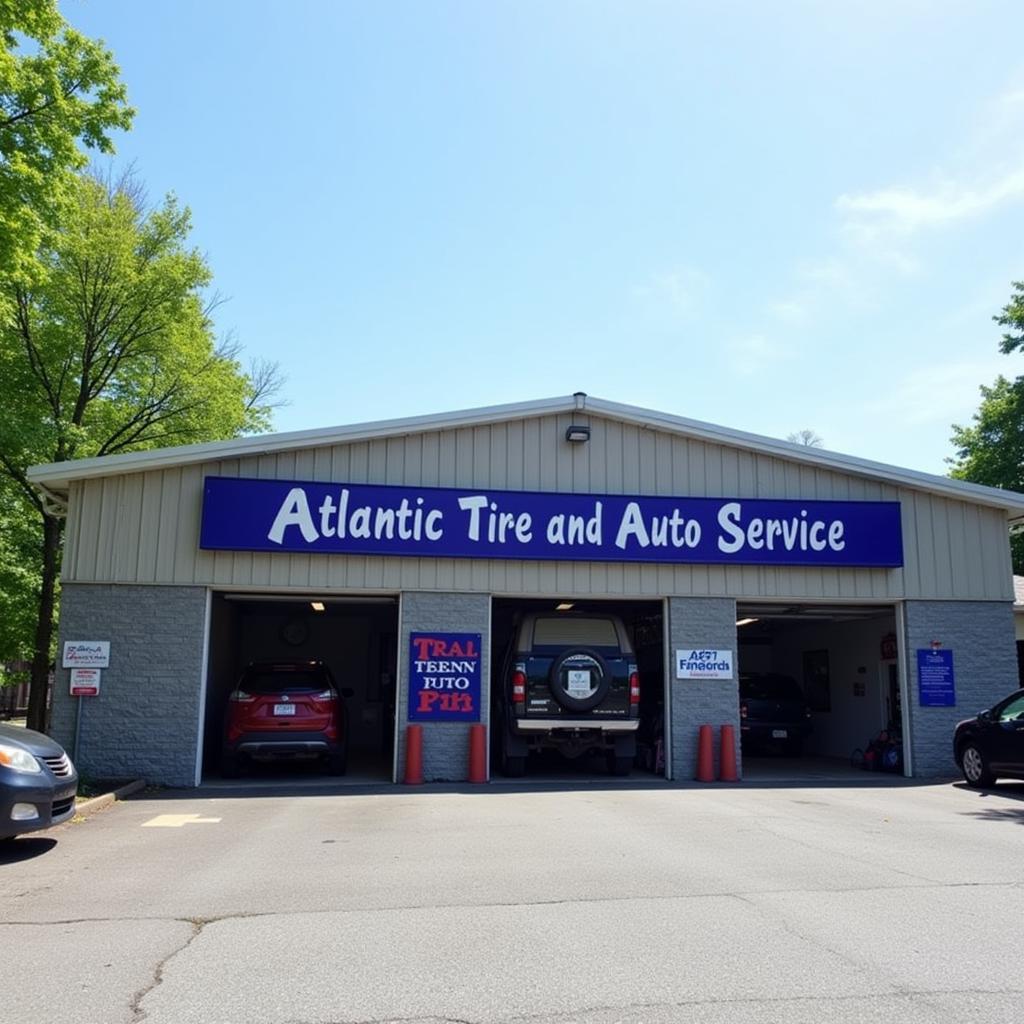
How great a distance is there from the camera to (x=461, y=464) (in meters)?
14.9

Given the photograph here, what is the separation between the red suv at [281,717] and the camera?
45.4ft

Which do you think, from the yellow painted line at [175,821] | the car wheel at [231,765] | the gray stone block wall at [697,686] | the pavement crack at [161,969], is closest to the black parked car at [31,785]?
the yellow painted line at [175,821]

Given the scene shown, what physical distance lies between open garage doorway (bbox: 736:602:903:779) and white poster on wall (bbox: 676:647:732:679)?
1.78m

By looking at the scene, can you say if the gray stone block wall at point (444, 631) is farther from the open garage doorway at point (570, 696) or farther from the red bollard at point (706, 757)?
the red bollard at point (706, 757)

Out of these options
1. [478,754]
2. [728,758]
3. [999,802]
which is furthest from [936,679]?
[478,754]

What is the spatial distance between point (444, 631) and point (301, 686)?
2.22 metres

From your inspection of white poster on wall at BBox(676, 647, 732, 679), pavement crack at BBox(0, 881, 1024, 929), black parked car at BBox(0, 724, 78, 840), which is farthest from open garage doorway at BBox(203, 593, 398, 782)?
pavement crack at BBox(0, 881, 1024, 929)

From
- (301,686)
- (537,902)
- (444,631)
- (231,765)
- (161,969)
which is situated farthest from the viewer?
(444,631)

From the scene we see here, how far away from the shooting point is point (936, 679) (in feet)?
50.4

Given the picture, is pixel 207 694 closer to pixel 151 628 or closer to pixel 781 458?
pixel 151 628

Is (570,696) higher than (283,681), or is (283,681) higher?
(283,681)

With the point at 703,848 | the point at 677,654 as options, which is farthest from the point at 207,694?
the point at 703,848

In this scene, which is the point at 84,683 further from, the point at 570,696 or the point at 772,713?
the point at 772,713

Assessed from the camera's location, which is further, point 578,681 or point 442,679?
point 442,679
